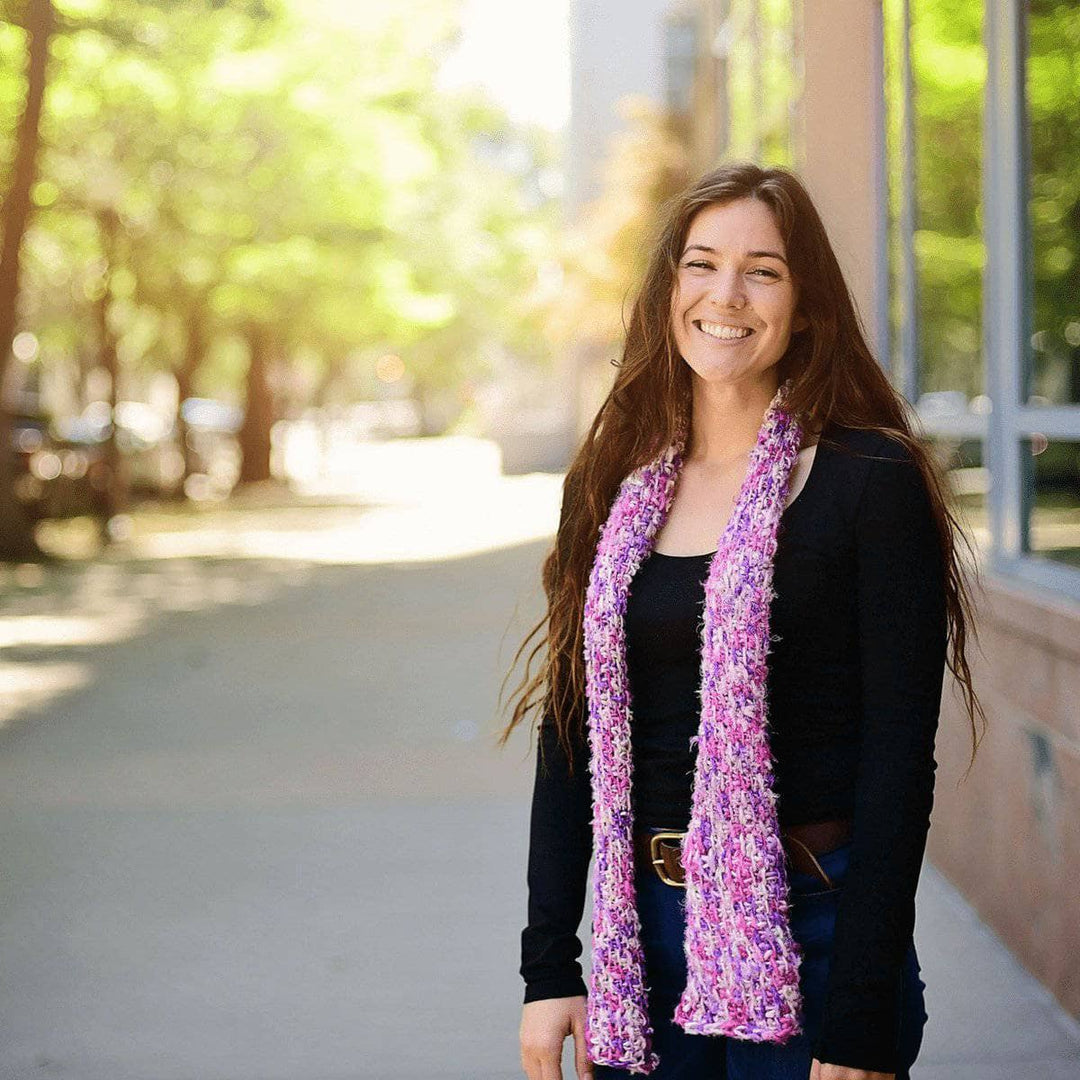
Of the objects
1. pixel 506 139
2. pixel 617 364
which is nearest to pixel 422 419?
pixel 506 139

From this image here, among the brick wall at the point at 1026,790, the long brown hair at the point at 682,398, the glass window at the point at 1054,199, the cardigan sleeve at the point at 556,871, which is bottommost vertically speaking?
the brick wall at the point at 1026,790

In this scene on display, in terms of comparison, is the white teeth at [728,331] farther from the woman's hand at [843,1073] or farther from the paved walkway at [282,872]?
the paved walkway at [282,872]

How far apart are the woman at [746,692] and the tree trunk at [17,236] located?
1689 cm

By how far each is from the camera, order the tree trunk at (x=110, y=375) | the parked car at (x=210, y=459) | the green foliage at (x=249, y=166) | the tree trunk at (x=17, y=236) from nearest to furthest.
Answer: the tree trunk at (x=17, y=236) → the green foliage at (x=249, y=166) → the tree trunk at (x=110, y=375) → the parked car at (x=210, y=459)

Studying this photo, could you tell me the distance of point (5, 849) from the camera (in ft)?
21.9

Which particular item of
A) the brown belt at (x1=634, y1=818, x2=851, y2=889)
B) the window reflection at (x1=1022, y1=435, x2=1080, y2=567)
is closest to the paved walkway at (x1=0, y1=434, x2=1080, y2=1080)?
the window reflection at (x1=1022, y1=435, x2=1080, y2=567)

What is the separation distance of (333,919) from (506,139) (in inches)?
2832

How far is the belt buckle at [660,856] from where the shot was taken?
2346 millimetres

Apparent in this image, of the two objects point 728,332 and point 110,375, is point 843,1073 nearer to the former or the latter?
point 728,332

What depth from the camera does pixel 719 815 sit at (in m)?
2.24

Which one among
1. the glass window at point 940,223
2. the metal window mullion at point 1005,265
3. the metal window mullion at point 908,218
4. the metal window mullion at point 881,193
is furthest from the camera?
the metal window mullion at point 881,193

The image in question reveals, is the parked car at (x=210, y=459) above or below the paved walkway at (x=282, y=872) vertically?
above

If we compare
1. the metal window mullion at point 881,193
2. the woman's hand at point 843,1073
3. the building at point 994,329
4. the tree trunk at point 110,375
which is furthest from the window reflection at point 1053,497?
the tree trunk at point 110,375

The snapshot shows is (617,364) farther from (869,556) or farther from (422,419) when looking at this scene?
(422,419)
